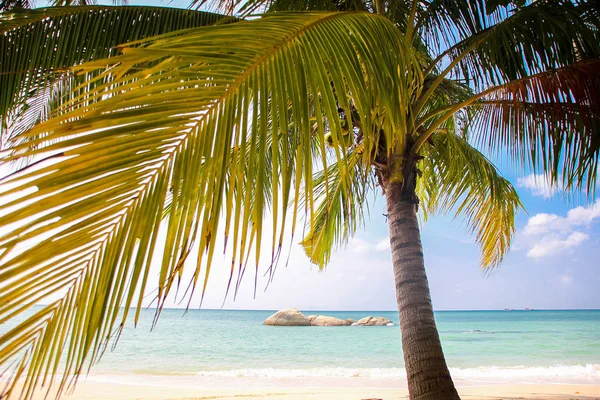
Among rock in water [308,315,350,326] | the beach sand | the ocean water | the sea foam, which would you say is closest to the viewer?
the beach sand

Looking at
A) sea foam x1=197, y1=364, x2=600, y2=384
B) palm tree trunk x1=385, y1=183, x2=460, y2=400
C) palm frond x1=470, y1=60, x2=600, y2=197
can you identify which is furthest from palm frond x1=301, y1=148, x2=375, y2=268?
sea foam x1=197, y1=364, x2=600, y2=384

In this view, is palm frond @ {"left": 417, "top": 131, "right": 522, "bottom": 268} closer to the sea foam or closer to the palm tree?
the palm tree

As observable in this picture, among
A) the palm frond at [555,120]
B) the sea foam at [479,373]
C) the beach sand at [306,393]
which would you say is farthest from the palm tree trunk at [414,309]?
the sea foam at [479,373]

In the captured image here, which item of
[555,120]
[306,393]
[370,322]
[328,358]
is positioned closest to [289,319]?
[370,322]

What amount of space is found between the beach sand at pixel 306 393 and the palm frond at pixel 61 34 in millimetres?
5519

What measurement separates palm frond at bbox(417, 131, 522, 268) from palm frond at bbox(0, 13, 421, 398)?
4.67 metres

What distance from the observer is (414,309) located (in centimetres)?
341

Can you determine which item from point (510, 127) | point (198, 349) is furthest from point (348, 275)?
point (510, 127)

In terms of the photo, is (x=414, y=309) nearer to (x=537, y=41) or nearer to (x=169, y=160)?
(x=537, y=41)

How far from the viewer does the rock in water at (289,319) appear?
30.1m

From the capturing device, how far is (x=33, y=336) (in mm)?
853

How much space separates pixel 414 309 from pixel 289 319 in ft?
91.7

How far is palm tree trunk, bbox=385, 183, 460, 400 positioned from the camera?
3.16m

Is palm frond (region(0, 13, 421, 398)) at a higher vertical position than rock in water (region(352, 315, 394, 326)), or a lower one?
higher
